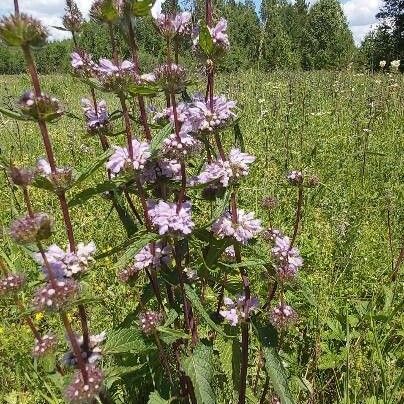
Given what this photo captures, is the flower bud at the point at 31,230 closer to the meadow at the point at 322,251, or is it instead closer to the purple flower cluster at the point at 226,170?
the meadow at the point at 322,251

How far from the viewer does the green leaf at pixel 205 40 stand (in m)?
1.46

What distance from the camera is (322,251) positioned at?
10.3ft

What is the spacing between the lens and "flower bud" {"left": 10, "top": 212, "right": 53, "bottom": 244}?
4.02ft

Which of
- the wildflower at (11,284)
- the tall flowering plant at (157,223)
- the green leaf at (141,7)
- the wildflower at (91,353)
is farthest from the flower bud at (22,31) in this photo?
the wildflower at (91,353)

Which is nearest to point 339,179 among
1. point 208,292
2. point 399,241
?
point 399,241

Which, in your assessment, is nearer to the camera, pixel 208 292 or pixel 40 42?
pixel 40 42

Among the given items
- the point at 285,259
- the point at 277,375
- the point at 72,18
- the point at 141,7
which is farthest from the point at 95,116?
the point at 277,375

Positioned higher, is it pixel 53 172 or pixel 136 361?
pixel 53 172

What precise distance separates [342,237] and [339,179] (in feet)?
4.84

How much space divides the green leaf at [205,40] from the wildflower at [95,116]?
0.56 meters

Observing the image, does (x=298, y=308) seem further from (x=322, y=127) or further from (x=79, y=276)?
(x=322, y=127)

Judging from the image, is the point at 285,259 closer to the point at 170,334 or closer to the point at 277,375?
the point at 277,375

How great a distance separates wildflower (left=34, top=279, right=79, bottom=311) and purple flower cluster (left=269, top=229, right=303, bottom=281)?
0.83 m

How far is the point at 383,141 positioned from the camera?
5570 mm
